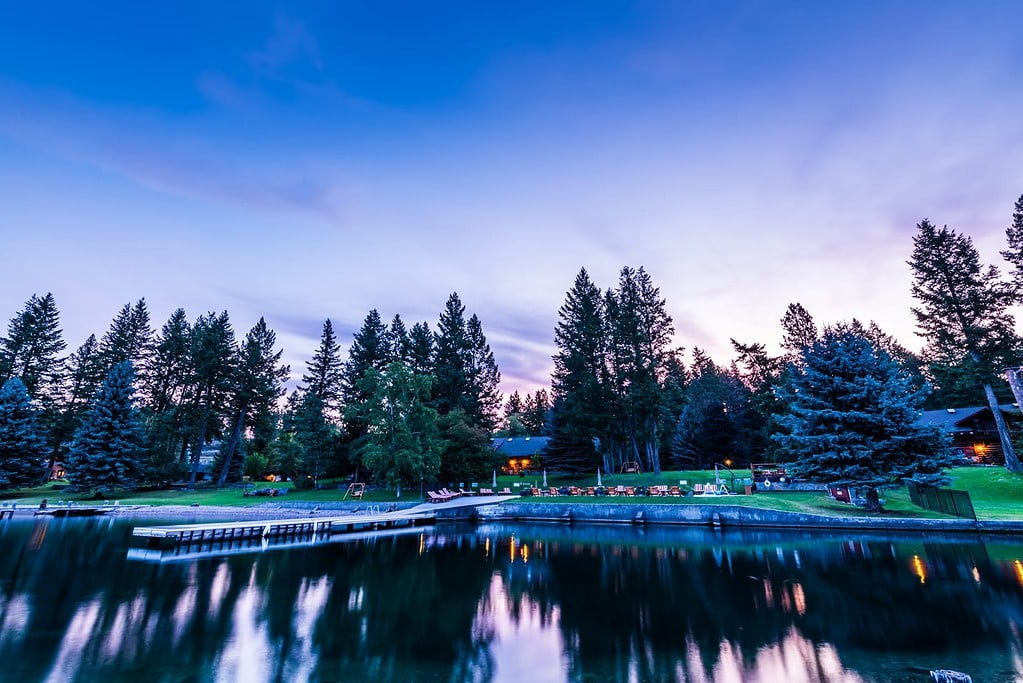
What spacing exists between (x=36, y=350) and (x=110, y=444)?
2245 cm

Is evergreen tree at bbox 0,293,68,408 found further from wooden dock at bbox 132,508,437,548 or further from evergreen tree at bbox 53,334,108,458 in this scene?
wooden dock at bbox 132,508,437,548

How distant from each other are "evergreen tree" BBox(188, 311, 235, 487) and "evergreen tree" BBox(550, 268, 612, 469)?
1366 inches

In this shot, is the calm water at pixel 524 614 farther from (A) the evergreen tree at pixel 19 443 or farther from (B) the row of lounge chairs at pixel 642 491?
(A) the evergreen tree at pixel 19 443

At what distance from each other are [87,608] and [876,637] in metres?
16.6

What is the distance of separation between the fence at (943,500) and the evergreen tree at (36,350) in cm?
7413

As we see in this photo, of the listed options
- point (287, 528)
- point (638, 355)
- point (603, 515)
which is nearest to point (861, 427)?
point (603, 515)

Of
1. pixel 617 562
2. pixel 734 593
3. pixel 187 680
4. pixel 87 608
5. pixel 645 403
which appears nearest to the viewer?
pixel 187 680

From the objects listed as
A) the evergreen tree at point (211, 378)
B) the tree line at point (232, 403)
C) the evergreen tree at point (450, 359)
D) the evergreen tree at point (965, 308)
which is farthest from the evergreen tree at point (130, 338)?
the evergreen tree at point (965, 308)

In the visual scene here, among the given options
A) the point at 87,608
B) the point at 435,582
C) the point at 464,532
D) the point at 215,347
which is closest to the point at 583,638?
the point at 435,582

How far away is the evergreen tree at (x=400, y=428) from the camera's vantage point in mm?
34125

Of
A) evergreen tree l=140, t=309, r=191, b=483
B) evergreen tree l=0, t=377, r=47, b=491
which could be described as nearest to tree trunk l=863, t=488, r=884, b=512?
evergreen tree l=140, t=309, r=191, b=483

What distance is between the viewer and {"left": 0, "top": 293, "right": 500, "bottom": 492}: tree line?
1458 inches

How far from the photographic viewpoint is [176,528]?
21.0 meters

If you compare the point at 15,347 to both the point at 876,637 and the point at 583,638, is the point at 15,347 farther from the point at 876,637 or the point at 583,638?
the point at 876,637
